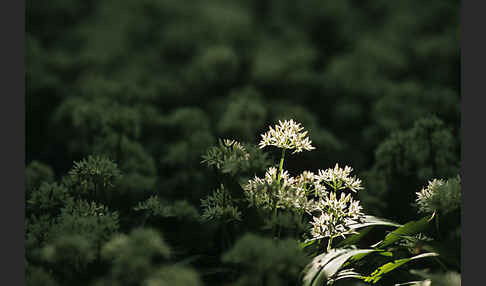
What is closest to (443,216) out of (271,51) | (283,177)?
(283,177)

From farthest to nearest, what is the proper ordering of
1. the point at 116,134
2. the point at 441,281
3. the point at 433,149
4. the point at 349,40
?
the point at 349,40
the point at 116,134
the point at 433,149
the point at 441,281

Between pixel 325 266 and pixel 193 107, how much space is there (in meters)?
1.37

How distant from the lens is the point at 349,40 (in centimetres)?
281

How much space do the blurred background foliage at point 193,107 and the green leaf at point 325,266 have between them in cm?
16

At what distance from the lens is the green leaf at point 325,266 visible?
90 cm

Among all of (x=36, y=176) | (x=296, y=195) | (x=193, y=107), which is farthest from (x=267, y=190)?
(x=193, y=107)

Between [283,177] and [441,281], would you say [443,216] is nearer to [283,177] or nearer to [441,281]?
[441,281]

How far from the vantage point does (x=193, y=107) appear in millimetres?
2164

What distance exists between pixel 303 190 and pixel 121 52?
198 cm

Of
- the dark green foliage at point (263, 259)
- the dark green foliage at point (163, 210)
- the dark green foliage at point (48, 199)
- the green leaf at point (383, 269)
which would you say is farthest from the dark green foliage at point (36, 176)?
the green leaf at point (383, 269)

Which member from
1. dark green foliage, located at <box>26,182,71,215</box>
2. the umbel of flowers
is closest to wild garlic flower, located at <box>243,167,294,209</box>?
the umbel of flowers

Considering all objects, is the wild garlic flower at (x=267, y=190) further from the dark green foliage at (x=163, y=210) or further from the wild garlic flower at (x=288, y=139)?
the dark green foliage at (x=163, y=210)

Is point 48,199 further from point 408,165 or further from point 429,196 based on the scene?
point 408,165

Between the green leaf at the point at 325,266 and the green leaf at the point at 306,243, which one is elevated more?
the green leaf at the point at 306,243
